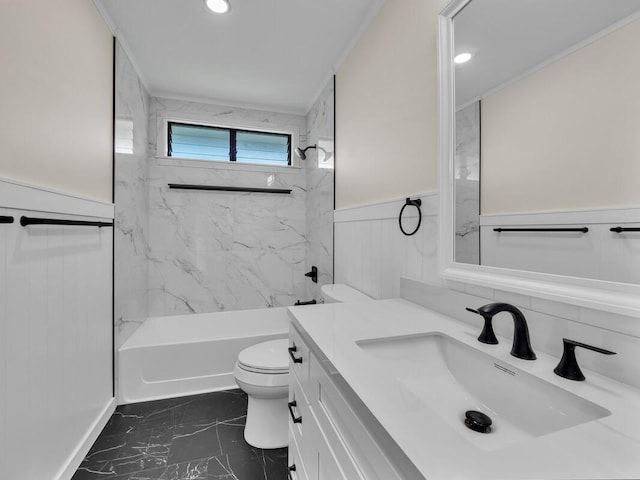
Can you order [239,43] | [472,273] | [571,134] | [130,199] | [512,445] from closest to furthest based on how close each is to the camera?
1. [512,445]
2. [571,134]
3. [472,273]
4. [239,43]
5. [130,199]

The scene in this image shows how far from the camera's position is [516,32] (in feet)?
3.17

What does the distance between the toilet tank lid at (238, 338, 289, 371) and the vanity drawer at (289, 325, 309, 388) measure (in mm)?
445

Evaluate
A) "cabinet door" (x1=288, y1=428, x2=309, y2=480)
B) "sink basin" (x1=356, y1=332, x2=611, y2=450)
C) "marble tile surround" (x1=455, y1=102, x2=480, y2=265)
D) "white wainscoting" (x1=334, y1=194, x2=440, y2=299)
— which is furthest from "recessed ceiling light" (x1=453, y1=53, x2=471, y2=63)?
"cabinet door" (x1=288, y1=428, x2=309, y2=480)

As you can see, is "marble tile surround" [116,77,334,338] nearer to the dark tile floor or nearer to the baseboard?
the baseboard

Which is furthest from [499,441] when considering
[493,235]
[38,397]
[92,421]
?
[92,421]

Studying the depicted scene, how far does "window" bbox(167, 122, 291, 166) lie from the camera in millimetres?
3090

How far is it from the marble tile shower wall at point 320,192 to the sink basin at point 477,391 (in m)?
1.58

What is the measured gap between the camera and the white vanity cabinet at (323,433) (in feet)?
1.96

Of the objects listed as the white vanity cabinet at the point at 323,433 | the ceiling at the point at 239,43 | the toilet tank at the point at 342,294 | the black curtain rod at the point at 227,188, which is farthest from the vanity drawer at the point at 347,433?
the black curtain rod at the point at 227,188

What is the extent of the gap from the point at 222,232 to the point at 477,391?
276cm

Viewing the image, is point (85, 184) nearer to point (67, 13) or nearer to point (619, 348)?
point (67, 13)

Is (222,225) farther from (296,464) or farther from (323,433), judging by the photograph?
(323,433)

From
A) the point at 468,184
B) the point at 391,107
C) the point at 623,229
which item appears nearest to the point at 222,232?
the point at 391,107

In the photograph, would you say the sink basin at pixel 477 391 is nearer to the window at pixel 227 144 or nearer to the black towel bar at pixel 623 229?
the black towel bar at pixel 623 229
